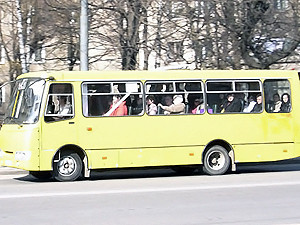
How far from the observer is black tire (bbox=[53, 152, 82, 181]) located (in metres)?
13.8

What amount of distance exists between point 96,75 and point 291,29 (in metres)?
11.1

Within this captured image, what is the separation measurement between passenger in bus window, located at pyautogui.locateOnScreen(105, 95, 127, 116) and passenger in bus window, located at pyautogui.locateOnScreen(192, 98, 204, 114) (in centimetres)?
165

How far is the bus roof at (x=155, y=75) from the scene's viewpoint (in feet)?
46.0

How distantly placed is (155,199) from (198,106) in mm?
4351

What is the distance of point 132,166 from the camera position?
559 inches

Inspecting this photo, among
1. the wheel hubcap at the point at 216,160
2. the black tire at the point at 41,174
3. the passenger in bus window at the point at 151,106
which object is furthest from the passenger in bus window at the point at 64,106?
the wheel hubcap at the point at 216,160

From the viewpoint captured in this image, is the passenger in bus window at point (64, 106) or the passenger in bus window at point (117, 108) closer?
the passenger in bus window at point (64, 106)

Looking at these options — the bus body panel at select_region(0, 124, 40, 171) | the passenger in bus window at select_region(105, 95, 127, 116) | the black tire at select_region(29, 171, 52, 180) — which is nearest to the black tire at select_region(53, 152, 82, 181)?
the bus body panel at select_region(0, 124, 40, 171)

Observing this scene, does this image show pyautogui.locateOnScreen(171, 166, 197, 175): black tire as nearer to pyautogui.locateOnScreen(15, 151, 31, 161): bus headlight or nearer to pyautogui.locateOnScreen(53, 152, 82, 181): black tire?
pyautogui.locateOnScreen(53, 152, 82, 181): black tire

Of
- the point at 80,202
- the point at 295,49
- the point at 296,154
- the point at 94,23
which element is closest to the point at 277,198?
the point at 80,202

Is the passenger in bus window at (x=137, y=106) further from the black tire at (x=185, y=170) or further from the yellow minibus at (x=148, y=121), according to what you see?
the black tire at (x=185, y=170)

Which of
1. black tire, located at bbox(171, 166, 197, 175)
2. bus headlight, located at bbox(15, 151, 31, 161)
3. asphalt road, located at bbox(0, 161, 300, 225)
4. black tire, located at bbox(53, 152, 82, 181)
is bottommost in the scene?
asphalt road, located at bbox(0, 161, 300, 225)

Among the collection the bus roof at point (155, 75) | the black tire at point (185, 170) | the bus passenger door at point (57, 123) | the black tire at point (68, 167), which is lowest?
the black tire at point (185, 170)

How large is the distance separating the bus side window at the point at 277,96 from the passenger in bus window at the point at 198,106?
1.69 m
